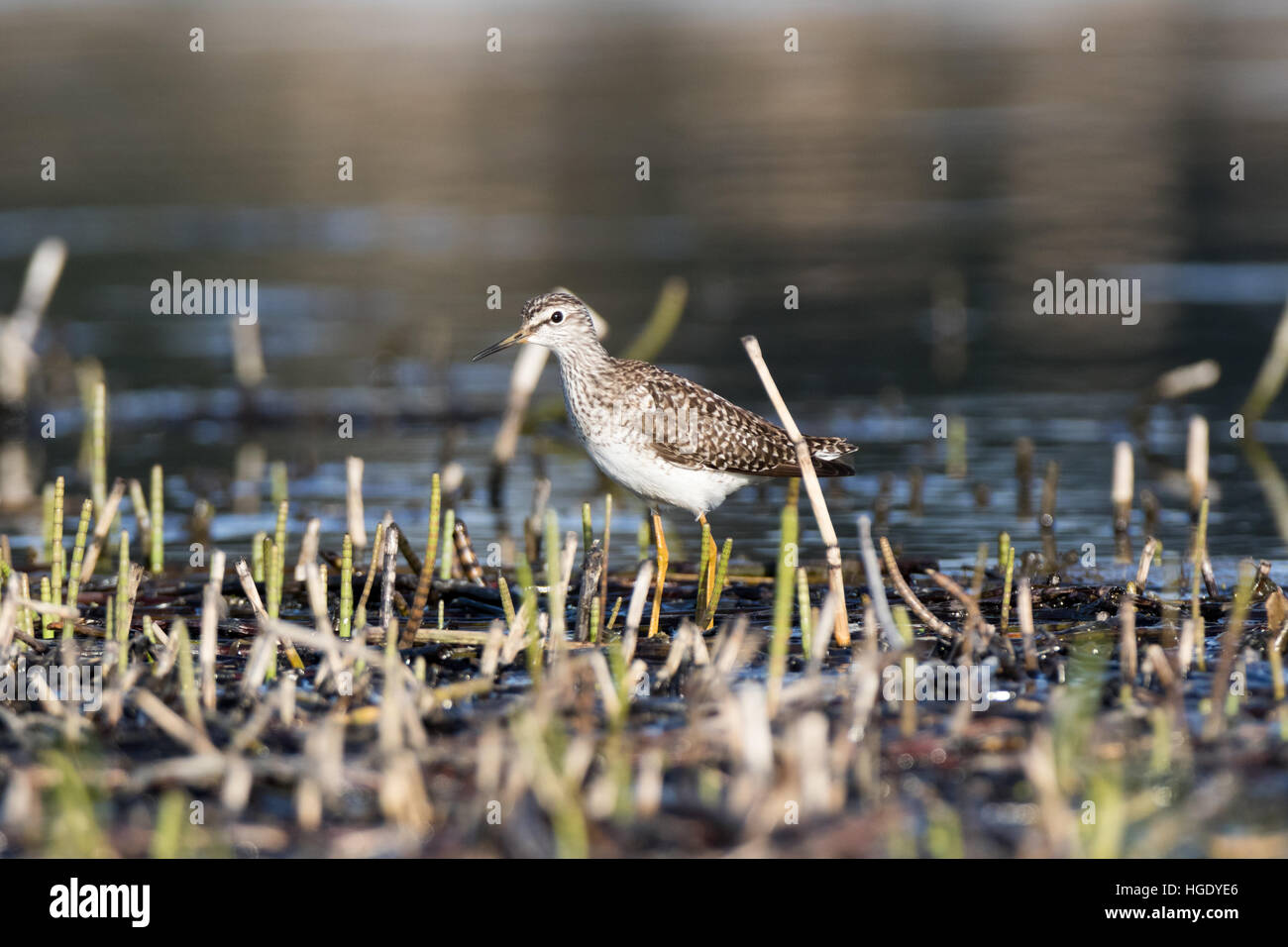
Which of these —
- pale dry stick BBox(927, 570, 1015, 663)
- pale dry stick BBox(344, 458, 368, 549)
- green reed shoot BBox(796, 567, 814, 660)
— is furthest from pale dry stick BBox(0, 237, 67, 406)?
pale dry stick BBox(927, 570, 1015, 663)

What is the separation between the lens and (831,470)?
10.3 metres

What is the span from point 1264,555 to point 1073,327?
964 cm

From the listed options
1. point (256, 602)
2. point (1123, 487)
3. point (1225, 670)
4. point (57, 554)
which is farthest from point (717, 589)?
point (1123, 487)

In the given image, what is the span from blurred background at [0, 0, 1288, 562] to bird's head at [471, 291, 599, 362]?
2.32m

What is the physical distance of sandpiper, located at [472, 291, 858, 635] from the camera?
10.1 metres

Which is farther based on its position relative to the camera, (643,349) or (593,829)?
(643,349)

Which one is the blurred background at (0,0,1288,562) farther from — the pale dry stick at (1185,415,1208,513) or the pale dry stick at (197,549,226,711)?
the pale dry stick at (197,549,226,711)

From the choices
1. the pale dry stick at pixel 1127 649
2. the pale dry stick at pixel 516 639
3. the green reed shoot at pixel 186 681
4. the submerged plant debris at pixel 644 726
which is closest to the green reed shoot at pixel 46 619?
the submerged plant debris at pixel 644 726

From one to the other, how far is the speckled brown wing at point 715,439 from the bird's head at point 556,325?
333 mm

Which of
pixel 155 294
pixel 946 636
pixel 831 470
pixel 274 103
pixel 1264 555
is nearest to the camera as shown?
pixel 946 636

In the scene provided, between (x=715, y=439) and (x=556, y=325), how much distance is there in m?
1.28

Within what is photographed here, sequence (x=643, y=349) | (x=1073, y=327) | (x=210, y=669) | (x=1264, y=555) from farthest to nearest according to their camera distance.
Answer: (x=1073, y=327), (x=643, y=349), (x=1264, y=555), (x=210, y=669)

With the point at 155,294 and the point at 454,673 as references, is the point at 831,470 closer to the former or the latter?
the point at 454,673

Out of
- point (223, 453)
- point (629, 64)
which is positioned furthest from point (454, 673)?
point (629, 64)
